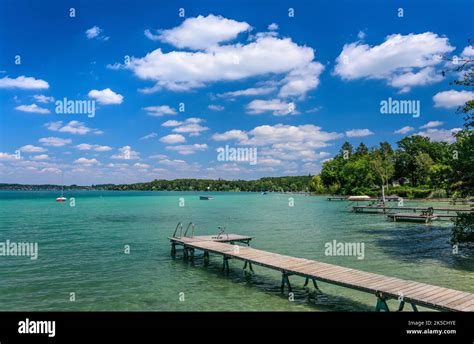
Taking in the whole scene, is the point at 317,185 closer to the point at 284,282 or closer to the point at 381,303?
the point at 284,282

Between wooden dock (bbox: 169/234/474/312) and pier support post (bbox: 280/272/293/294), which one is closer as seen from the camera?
wooden dock (bbox: 169/234/474/312)

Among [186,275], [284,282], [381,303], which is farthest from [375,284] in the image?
[186,275]

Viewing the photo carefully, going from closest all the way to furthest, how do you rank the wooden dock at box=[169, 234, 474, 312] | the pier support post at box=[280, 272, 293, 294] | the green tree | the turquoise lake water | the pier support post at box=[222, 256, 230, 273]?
1. the wooden dock at box=[169, 234, 474, 312]
2. the turquoise lake water
3. the pier support post at box=[280, 272, 293, 294]
4. the pier support post at box=[222, 256, 230, 273]
5. the green tree

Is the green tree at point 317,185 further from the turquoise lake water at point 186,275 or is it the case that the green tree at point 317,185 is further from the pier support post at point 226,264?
the pier support post at point 226,264

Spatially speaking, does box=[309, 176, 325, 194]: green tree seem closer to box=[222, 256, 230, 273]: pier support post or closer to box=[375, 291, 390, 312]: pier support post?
box=[222, 256, 230, 273]: pier support post

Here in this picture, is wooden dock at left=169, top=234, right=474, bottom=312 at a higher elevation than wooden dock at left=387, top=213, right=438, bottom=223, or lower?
higher

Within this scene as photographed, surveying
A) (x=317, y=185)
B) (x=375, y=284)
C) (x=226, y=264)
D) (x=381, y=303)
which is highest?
(x=317, y=185)

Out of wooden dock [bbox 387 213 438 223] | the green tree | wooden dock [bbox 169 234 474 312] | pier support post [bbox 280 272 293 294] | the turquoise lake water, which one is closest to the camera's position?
wooden dock [bbox 169 234 474 312]

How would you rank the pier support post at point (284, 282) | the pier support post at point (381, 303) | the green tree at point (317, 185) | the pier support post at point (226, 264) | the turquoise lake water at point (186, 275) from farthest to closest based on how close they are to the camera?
the green tree at point (317, 185), the pier support post at point (226, 264), the pier support post at point (284, 282), the turquoise lake water at point (186, 275), the pier support post at point (381, 303)

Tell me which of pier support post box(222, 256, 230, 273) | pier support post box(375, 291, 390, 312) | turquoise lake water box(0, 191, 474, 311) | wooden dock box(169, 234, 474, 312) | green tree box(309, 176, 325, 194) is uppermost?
green tree box(309, 176, 325, 194)

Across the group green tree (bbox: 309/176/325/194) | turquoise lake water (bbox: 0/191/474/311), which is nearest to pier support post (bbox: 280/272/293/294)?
turquoise lake water (bbox: 0/191/474/311)

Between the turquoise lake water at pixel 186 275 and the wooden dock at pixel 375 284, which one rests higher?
the wooden dock at pixel 375 284

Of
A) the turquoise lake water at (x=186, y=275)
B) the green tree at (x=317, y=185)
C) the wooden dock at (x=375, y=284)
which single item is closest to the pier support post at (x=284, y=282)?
the wooden dock at (x=375, y=284)

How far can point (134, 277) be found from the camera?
1798 cm
